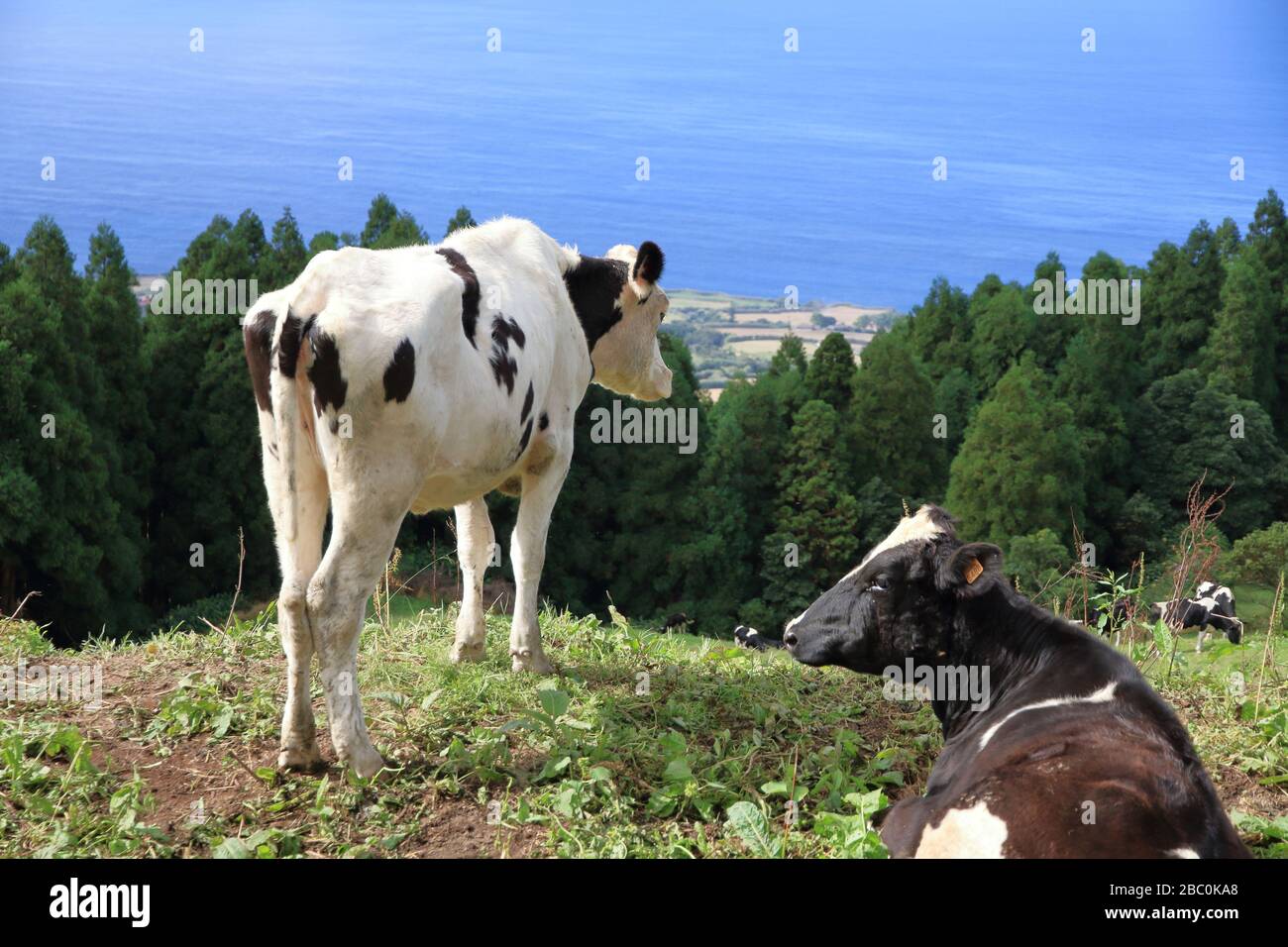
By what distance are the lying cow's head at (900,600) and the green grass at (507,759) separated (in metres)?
0.74

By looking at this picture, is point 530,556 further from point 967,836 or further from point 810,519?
point 810,519

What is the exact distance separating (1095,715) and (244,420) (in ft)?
113

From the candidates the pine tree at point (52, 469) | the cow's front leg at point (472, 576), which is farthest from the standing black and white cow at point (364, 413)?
the pine tree at point (52, 469)

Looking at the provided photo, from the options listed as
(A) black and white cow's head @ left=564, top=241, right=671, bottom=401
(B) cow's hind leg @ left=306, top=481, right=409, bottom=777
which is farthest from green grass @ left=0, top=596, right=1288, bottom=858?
(A) black and white cow's head @ left=564, top=241, right=671, bottom=401

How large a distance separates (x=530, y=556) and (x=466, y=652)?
830mm

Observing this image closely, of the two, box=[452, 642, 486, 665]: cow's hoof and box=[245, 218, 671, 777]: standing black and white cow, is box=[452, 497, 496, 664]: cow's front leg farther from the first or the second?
box=[245, 218, 671, 777]: standing black and white cow

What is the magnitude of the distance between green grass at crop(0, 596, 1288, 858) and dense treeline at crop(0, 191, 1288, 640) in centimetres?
1606

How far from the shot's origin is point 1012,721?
20.6 ft

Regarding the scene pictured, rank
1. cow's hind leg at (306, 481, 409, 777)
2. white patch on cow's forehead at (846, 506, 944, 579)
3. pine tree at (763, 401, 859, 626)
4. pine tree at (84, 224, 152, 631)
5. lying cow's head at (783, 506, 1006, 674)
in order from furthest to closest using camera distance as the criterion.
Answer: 1. pine tree at (763, 401, 859, 626)
2. pine tree at (84, 224, 152, 631)
3. white patch on cow's forehead at (846, 506, 944, 579)
4. lying cow's head at (783, 506, 1006, 674)
5. cow's hind leg at (306, 481, 409, 777)

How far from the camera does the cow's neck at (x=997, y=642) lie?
6625 millimetres

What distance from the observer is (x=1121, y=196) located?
178 metres

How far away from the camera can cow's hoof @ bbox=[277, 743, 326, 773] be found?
6.93 meters

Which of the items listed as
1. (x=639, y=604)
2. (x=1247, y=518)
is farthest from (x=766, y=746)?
(x=1247, y=518)

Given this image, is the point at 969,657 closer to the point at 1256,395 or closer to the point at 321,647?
the point at 321,647
